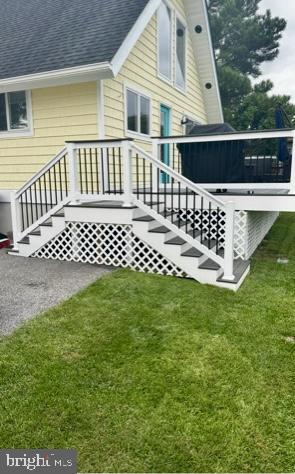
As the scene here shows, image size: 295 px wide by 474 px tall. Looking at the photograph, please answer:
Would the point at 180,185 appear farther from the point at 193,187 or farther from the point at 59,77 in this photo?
the point at 59,77

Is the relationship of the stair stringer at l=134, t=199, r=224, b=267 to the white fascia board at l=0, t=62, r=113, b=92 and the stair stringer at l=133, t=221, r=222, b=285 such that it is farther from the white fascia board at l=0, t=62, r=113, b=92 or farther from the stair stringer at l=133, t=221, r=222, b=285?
the white fascia board at l=0, t=62, r=113, b=92

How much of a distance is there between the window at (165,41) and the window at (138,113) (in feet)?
4.75

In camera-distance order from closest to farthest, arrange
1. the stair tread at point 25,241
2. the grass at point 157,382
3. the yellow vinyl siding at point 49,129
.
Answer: the grass at point 157,382
the stair tread at point 25,241
the yellow vinyl siding at point 49,129

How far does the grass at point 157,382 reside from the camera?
2.35 m

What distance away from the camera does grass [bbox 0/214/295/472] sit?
2.35m

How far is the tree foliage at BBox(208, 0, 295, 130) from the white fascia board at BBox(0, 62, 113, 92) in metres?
21.5

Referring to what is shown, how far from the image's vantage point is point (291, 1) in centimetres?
2684

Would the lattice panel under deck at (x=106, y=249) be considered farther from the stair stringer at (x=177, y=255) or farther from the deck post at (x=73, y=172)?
the deck post at (x=73, y=172)

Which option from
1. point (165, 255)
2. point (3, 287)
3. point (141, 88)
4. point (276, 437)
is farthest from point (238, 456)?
point (141, 88)

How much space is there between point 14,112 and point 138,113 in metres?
2.86

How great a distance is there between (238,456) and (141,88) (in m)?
8.19

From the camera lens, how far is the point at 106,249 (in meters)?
6.33

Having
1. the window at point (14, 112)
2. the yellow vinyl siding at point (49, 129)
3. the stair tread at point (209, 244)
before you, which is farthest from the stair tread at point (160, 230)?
the window at point (14, 112)

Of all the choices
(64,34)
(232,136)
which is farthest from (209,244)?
(64,34)
